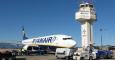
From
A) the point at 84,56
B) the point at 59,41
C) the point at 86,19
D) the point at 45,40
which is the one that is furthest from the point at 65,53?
the point at 86,19

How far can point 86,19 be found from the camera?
11169 cm

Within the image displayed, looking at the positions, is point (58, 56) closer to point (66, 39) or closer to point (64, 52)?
point (64, 52)

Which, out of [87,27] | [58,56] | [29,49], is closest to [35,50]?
[29,49]

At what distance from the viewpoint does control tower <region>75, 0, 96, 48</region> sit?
112 metres

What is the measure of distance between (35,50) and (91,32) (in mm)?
44577

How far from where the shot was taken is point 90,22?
372ft

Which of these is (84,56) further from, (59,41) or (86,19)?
(86,19)

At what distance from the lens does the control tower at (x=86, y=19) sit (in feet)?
366

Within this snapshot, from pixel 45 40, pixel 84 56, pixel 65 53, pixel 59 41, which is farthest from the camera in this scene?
pixel 45 40

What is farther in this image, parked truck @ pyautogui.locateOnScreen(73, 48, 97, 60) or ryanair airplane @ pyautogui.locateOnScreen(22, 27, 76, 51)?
ryanair airplane @ pyautogui.locateOnScreen(22, 27, 76, 51)

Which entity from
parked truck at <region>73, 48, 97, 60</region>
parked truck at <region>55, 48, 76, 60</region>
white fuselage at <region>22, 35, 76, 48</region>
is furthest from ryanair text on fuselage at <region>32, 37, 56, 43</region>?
parked truck at <region>73, 48, 97, 60</region>

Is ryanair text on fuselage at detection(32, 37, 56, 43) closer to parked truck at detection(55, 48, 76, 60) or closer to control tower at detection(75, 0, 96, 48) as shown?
parked truck at detection(55, 48, 76, 60)

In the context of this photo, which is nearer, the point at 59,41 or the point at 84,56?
the point at 84,56

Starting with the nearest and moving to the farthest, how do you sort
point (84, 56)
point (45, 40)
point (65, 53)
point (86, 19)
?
point (84, 56), point (65, 53), point (45, 40), point (86, 19)
